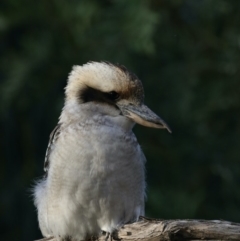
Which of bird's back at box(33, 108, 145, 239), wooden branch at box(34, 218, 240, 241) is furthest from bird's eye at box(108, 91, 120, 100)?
wooden branch at box(34, 218, 240, 241)

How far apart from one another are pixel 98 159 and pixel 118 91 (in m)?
0.33

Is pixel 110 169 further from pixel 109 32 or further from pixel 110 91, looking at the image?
pixel 109 32

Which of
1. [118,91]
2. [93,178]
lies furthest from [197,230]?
[118,91]

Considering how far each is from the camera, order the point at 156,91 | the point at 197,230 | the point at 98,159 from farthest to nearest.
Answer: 1. the point at 156,91
2. the point at 98,159
3. the point at 197,230

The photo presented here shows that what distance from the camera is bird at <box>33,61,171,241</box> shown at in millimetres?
5328

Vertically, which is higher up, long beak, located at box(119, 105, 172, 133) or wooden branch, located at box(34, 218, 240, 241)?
long beak, located at box(119, 105, 172, 133)

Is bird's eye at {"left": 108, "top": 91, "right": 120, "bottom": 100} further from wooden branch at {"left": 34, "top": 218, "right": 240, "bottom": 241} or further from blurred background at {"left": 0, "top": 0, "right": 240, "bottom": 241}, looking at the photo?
blurred background at {"left": 0, "top": 0, "right": 240, "bottom": 241}

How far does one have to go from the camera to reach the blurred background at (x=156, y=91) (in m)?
8.93

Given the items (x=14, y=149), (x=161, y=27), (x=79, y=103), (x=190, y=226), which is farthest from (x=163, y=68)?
(x=190, y=226)

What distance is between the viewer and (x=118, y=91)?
539 centimetres

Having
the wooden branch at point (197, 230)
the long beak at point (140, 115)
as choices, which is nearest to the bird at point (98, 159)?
the long beak at point (140, 115)

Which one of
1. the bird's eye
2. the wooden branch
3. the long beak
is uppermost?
the bird's eye

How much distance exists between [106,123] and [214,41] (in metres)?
3.86

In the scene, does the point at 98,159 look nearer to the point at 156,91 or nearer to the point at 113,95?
the point at 113,95
